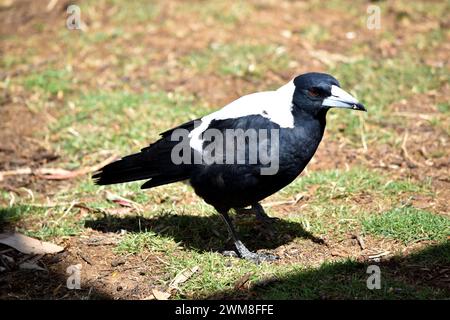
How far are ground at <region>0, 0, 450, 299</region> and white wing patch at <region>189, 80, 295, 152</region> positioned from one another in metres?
0.69

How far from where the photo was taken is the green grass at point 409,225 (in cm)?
365

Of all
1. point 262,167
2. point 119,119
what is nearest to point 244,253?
point 262,167

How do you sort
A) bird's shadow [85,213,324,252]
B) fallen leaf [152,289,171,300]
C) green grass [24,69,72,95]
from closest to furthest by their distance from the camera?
fallen leaf [152,289,171,300]
bird's shadow [85,213,324,252]
green grass [24,69,72,95]

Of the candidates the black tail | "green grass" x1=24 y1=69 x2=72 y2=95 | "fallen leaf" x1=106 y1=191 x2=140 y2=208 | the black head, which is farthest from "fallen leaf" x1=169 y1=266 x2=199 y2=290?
"green grass" x1=24 y1=69 x2=72 y2=95

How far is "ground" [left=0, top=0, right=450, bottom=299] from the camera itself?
3.46m

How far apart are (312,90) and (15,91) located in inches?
144

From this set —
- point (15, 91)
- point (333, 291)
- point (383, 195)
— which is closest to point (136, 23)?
point (15, 91)

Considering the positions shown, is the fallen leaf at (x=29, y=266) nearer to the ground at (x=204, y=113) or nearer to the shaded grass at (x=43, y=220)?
the ground at (x=204, y=113)

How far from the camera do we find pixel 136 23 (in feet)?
23.7

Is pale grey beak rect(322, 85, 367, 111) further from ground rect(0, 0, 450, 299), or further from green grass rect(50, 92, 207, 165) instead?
green grass rect(50, 92, 207, 165)

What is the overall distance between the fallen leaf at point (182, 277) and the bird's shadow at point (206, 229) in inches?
11.5

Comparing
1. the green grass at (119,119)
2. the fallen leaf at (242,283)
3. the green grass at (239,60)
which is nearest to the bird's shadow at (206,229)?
the fallen leaf at (242,283)
